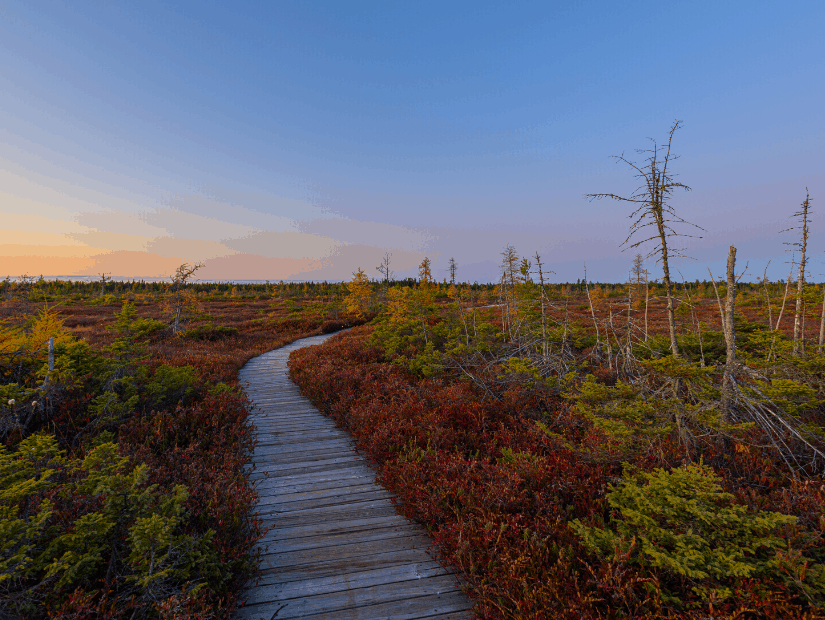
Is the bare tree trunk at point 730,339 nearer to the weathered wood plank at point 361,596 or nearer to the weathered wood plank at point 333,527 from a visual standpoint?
the weathered wood plank at point 361,596

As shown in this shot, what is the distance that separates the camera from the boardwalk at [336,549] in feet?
9.65

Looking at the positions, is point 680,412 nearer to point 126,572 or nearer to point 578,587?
point 578,587

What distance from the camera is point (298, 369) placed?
10.9 meters

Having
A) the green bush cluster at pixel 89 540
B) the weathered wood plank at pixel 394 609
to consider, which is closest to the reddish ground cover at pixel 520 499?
the weathered wood plank at pixel 394 609

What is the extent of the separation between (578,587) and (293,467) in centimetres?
441

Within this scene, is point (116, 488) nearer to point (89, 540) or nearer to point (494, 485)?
point (89, 540)

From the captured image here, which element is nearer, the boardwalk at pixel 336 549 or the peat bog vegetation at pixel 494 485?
the peat bog vegetation at pixel 494 485

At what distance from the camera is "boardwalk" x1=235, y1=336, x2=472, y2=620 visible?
116 inches

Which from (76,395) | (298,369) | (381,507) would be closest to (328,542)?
(381,507)

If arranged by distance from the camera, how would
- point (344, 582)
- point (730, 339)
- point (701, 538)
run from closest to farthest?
point (701, 538) → point (344, 582) → point (730, 339)

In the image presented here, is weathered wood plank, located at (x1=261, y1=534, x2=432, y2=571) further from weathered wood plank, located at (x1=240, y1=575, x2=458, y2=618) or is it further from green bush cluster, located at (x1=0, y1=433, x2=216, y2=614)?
green bush cluster, located at (x1=0, y1=433, x2=216, y2=614)

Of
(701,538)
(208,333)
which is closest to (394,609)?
(701,538)

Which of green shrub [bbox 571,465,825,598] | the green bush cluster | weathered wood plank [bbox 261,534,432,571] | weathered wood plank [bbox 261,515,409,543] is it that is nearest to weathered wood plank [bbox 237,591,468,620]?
weathered wood plank [bbox 261,534,432,571]

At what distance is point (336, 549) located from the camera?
363cm
